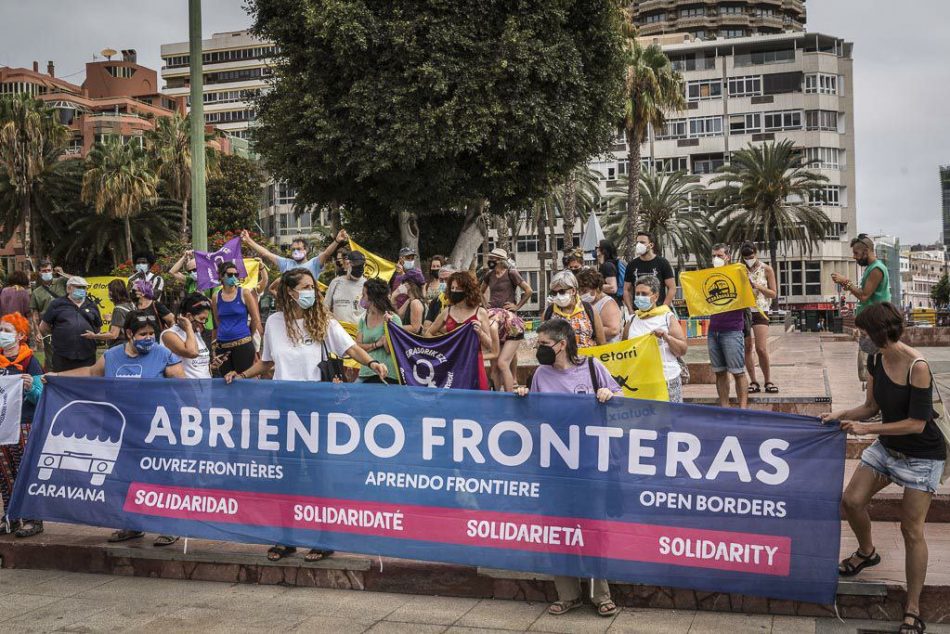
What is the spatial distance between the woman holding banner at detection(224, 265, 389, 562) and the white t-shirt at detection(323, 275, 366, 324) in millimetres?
2891

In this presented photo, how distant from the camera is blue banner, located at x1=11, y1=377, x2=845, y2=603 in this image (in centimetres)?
554

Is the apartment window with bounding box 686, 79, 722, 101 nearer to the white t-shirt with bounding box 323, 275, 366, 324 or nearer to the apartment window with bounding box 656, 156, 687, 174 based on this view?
the apartment window with bounding box 656, 156, 687, 174

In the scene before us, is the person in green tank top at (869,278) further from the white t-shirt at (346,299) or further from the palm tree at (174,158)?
the palm tree at (174,158)

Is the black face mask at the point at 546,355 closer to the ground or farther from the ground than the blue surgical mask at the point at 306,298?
closer to the ground

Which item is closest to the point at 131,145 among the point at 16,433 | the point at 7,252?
the point at 7,252

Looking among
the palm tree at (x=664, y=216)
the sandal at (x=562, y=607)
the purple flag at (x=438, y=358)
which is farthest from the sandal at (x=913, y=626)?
the palm tree at (x=664, y=216)

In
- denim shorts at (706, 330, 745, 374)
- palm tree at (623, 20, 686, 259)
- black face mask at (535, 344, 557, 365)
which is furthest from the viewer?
palm tree at (623, 20, 686, 259)

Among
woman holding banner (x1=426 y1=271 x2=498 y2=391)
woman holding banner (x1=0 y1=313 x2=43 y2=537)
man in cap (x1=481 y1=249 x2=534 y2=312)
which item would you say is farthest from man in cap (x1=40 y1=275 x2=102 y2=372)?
man in cap (x1=481 y1=249 x2=534 y2=312)

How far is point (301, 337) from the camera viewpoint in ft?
23.1

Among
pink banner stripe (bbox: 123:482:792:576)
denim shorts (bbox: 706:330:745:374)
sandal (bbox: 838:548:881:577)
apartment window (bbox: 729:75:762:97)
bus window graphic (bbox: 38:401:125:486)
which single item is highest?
apartment window (bbox: 729:75:762:97)

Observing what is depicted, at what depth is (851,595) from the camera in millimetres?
5527

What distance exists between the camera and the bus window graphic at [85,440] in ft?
23.3

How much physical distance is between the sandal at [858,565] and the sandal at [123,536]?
5.10 m

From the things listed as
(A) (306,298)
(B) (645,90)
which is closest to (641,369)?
(A) (306,298)
